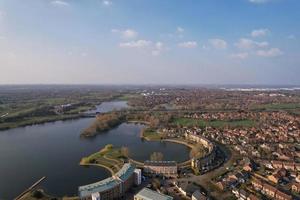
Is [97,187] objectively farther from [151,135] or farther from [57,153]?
[151,135]

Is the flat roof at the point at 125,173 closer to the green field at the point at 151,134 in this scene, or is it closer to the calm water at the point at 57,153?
the calm water at the point at 57,153

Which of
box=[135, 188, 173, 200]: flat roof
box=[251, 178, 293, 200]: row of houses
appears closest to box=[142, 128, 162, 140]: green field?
box=[251, 178, 293, 200]: row of houses

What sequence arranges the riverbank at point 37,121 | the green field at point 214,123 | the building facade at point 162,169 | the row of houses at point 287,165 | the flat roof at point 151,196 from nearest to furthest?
1. the flat roof at point 151,196
2. the building facade at point 162,169
3. the row of houses at point 287,165
4. the green field at point 214,123
5. the riverbank at point 37,121

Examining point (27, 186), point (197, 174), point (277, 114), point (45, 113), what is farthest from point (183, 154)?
point (45, 113)

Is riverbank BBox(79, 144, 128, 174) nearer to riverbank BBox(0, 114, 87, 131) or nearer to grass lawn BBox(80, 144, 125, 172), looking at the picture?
grass lawn BBox(80, 144, 125, 172)

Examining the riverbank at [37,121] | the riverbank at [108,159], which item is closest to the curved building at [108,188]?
the riverbank at [108,159]

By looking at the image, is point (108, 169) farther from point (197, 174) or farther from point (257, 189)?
point (257, 189)

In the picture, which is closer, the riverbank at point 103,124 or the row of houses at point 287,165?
the row of houses at point 287,165

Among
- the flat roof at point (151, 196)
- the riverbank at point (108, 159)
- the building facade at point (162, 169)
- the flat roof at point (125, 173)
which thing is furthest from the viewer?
the riverbank at point (108, 159)
